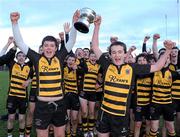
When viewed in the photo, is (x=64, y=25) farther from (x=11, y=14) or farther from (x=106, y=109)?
(x=106, y=109)

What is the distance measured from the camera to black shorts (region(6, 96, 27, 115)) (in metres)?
9.72

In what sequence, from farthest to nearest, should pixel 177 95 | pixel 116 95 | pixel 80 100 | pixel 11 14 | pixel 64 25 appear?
1. pixel 80 100
2. pixel 177 95
3. pixel 64 25
4. pixel 11 14
5. pixel 116 95

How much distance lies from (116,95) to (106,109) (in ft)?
1.04

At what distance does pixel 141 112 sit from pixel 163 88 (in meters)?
0.96

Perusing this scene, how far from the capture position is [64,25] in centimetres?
788

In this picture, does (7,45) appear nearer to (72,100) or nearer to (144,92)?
(72,100)

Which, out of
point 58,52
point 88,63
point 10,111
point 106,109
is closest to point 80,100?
point 88,63

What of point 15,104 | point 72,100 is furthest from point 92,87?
point 15,104

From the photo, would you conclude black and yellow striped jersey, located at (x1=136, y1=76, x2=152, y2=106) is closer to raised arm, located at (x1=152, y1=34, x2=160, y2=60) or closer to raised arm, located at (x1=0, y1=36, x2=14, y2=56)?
raised arm, located at (x1=152, y1=34, x2=160, y2=60)

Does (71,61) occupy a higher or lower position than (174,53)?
lower

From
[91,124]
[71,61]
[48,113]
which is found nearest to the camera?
[48,113]

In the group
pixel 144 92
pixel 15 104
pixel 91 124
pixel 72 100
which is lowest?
pixel 91 124

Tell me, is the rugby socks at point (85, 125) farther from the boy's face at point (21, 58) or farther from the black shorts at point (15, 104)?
the boy's face at point (21, 58)

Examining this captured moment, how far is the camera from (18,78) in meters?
9.83
